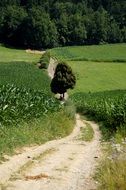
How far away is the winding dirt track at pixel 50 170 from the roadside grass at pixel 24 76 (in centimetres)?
4101

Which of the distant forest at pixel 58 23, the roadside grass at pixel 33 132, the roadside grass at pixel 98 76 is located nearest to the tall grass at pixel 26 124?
the roadside grass at pixel 33 132

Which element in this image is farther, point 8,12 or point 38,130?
point 8,12

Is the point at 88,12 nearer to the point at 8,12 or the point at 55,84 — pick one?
the point at 8,12

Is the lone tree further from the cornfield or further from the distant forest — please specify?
the distant forest

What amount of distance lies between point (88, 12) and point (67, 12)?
21.1ft

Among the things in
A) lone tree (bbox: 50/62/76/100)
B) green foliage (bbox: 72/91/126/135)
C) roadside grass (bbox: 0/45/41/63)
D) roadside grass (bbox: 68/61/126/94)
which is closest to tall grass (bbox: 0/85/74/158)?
green foliage (bbox: 72/91/126/135)

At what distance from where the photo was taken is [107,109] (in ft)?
146

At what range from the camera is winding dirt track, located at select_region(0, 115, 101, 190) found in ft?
48.6

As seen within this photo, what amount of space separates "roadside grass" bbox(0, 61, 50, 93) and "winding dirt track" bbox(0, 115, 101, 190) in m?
41.0

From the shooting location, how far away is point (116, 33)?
15338 cm

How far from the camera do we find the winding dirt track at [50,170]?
14.8 metres

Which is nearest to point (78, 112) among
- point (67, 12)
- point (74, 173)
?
point (74, 173)

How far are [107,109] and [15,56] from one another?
7411cm

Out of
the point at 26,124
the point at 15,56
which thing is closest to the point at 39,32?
the point at 15,56
